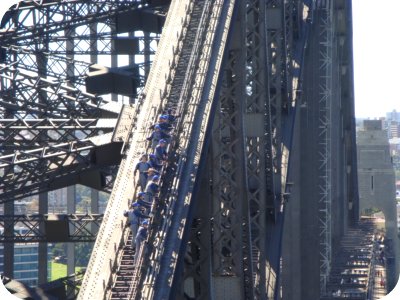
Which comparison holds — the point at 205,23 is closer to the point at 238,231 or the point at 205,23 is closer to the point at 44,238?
the point at 238,231

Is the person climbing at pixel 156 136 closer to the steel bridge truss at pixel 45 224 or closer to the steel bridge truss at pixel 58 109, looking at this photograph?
the steel bridge truss at pixel 58 109

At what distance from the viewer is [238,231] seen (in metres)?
30.1

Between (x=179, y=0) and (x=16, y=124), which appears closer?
(x=179, y=0)

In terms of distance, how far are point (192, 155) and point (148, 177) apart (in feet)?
3.92

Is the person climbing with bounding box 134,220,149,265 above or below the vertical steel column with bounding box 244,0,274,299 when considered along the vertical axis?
below

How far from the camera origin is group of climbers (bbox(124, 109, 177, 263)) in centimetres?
2367

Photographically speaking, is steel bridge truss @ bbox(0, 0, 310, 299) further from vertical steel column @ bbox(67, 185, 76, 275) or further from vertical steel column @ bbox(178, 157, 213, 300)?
vertical steel column @ bbox(67, 185, 76, 275)

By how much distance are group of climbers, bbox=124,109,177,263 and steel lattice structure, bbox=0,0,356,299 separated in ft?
0.50

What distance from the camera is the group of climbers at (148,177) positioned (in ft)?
77.7

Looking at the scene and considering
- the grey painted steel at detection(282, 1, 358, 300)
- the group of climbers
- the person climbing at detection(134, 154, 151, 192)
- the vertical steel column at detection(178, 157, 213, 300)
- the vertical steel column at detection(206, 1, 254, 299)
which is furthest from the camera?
the grey painted steel at detection(282, 1, 358, 300)

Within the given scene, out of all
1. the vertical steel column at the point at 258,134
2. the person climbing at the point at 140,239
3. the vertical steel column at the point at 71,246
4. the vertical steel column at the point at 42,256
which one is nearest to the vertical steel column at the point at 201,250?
the person climbing at the point at 140,239

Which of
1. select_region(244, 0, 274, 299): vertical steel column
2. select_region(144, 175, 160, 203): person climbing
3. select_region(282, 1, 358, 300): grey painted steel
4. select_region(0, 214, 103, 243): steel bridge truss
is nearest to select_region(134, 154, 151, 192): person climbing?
select_region(144, 175, 160, 203): person climbing

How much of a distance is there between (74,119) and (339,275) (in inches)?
1325

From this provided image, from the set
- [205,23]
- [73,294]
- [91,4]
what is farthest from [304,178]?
[205,23]
